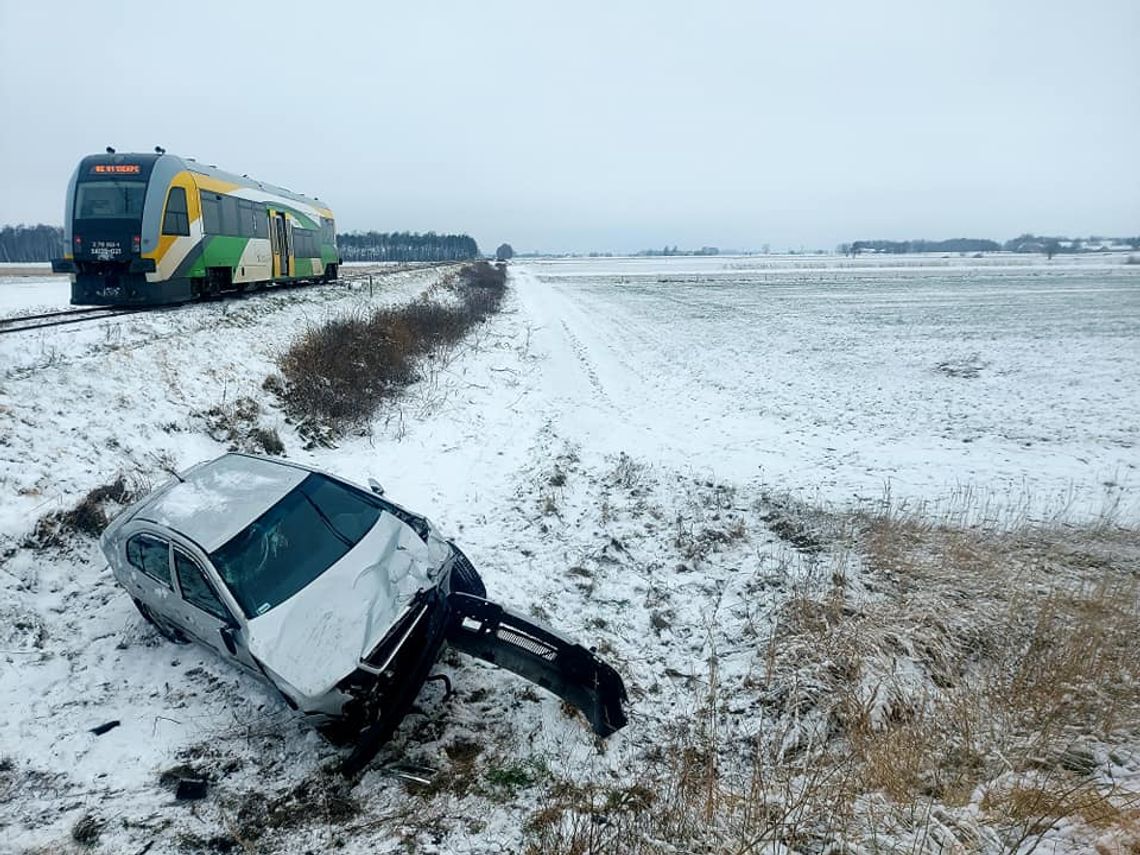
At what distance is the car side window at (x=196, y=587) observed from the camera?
4.82 metres

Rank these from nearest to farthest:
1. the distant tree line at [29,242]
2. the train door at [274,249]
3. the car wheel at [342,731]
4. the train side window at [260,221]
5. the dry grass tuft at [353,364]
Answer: the car wheel at [342,731] < the dry grass tuft at [353,364] < the train side window at [260,221] < the train door at [274,249] < the distant tree line at [29,242]

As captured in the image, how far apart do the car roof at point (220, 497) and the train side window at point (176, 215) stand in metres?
10.8

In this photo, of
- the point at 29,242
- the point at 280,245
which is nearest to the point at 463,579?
the point at 280,245

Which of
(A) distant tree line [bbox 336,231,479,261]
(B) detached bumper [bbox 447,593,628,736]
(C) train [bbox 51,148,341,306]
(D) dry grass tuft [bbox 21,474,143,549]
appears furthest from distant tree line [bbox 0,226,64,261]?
(B) detached bumper [bbox 447,593,628,736]

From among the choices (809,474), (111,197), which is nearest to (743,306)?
(809,474)

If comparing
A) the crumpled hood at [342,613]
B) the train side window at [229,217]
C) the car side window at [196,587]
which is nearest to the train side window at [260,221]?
the train side window at [229,217]

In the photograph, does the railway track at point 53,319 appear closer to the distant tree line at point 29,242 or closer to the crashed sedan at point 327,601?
the crashed sedan at point 327,601

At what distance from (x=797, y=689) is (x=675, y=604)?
1792 millimetres

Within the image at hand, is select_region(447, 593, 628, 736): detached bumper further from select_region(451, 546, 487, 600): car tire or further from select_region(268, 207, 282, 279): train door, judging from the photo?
select_region(268, 207, 282, 279): train door

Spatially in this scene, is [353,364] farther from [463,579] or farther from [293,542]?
[463,579]

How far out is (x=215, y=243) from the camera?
16297mm

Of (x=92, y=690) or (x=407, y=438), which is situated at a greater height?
(x=407, y=438)

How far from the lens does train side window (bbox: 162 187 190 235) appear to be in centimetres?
1401

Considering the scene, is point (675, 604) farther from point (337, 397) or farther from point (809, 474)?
point (337, 397)
